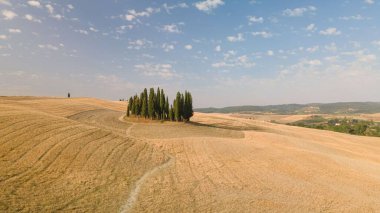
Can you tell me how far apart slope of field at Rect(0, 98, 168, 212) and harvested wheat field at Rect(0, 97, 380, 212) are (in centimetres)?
6

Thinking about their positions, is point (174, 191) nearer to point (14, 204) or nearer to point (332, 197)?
point (14, 204)

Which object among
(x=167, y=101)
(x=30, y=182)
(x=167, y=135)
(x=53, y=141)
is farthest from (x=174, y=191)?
(x=167, y=101)

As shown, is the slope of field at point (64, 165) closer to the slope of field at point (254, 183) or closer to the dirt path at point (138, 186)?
the dirt path at point (138, 186)

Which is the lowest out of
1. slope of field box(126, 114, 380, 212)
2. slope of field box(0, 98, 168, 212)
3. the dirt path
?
slope of field box(126, 114, 380, 212)

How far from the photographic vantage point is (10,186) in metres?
20.9

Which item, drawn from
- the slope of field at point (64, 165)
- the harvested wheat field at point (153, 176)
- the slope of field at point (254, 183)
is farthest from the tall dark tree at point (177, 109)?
the slope of field at point (64, 165)

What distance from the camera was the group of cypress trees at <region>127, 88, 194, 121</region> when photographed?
75.0 m

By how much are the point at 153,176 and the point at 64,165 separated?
7844 mm

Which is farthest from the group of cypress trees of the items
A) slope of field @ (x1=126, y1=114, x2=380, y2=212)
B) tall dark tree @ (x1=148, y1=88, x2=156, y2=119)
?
slope of field @ (x1=126, y1=114, x2=380, y2=212)

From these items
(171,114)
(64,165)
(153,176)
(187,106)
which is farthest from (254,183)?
(187,106)

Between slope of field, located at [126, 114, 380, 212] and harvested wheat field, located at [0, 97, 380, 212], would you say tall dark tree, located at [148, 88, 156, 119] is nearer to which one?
slope of field, located at [126, 114, 380, 212]

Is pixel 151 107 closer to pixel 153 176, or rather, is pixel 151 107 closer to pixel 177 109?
pixel 177 109

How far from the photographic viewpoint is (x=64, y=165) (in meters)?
26.8

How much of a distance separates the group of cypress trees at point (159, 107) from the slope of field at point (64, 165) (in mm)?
33914
